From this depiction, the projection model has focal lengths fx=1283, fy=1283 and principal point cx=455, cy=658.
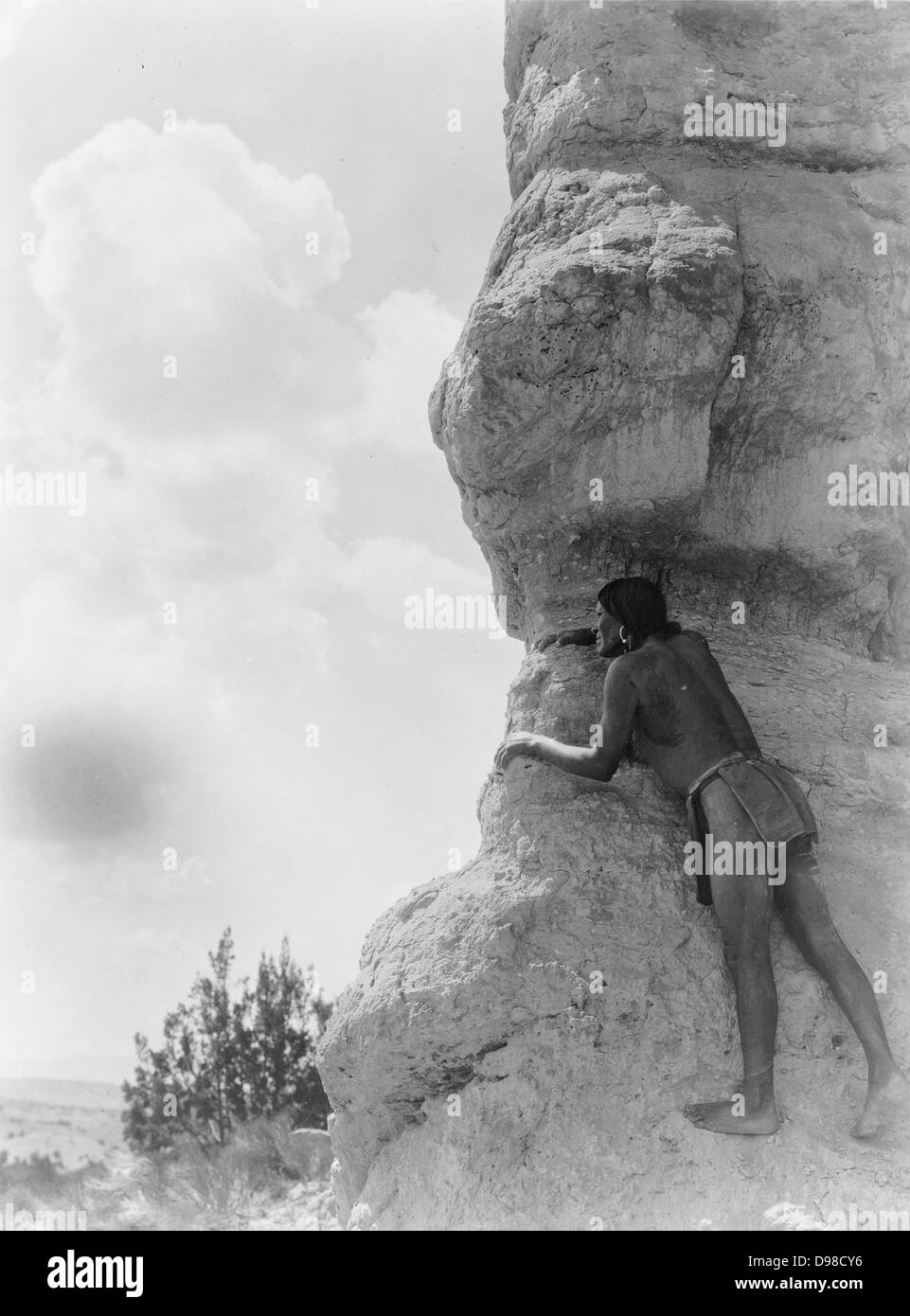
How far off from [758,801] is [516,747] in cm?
103

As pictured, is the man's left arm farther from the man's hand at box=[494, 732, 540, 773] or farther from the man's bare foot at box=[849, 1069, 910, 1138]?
the man's bare foot at box=[849, 1069, 910, 1138]

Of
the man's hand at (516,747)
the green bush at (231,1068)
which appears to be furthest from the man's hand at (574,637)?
the green bush at (231,1068)

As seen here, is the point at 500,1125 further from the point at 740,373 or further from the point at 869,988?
the point at 740,373

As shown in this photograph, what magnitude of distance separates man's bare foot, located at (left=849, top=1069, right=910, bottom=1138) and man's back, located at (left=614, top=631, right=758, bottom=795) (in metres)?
1.32

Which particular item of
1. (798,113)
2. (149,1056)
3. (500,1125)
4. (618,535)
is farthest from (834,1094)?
(149,1056)

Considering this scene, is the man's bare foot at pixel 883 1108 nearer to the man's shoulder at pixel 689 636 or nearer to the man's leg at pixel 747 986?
the man's leg at pixel 747 986

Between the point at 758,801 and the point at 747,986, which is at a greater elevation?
the point at 758,801

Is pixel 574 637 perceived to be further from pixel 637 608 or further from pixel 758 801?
pixel 758 801

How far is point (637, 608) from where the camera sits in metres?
5.45

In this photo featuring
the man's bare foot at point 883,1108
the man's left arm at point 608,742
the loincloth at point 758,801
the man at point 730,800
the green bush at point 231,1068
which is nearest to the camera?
the man's bare foot at point 883,1108

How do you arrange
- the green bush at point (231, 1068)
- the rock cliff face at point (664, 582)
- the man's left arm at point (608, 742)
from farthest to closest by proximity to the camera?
1. the green bush at point (231, 1068)
2. the man's left arm at point (608, 742)
3. the rock cliff face at point (664, 582)

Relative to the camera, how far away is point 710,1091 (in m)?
4.82

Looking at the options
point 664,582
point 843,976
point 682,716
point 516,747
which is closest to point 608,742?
point 682,716

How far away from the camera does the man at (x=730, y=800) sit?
4.72 m
